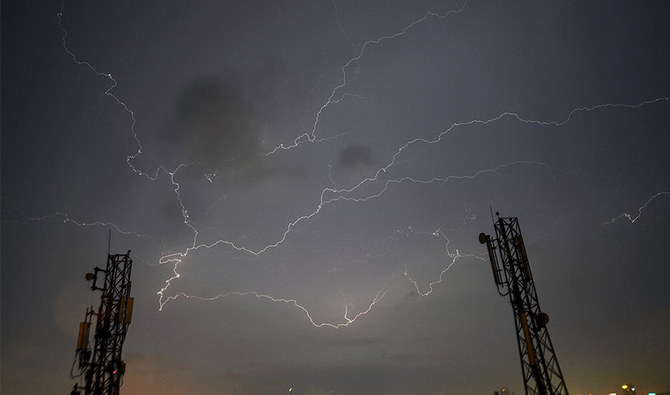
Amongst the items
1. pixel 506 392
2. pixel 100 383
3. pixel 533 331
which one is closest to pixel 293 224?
pixel 100 383

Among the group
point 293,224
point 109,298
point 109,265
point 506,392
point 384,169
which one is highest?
point 384,169

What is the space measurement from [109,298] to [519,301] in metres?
16.2

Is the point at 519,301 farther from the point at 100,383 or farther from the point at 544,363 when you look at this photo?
the point at 100,383

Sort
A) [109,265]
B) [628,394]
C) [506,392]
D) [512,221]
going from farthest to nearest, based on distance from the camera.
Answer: [506,392] → [628,394] → [109,265] → [512,221]

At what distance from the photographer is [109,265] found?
17469 millimetres

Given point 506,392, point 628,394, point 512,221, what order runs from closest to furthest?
1. point 512,221
2. point 628,394
3. point 506,392

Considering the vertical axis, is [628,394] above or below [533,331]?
below

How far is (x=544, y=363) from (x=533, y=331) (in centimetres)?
109

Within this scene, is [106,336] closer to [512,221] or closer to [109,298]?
[109,298]

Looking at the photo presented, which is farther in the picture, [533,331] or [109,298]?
[109,298]

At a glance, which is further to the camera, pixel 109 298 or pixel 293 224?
pixel 293 224

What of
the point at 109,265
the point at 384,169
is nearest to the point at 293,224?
A: the point at 384,169

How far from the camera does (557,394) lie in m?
14.4

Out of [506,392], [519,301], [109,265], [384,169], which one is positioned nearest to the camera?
[519,301]
